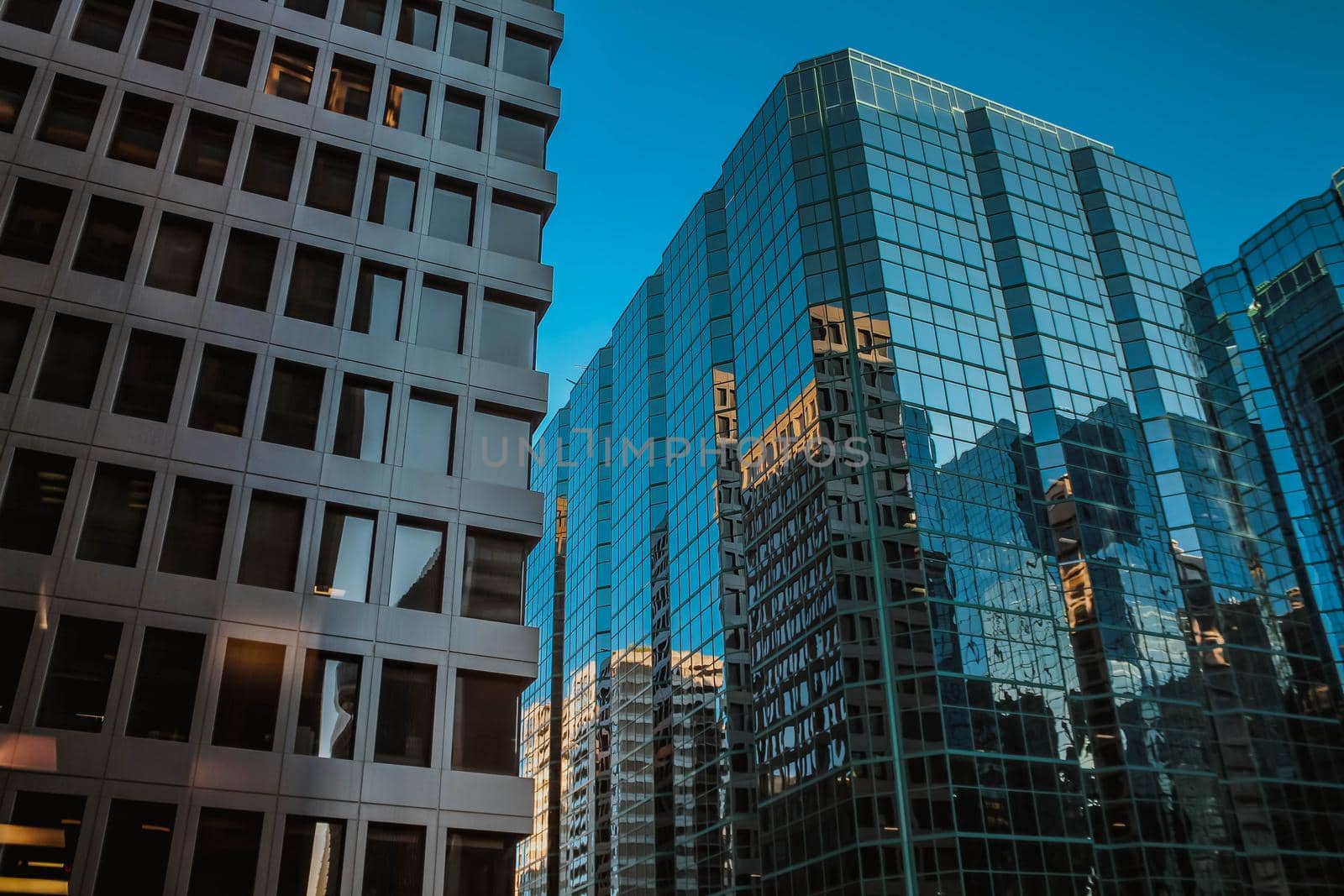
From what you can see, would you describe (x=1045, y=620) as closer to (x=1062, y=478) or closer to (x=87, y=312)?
(x=1062, y=478)

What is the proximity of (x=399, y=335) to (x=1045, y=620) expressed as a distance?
127ft

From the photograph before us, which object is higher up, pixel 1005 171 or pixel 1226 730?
pixel 1005 171

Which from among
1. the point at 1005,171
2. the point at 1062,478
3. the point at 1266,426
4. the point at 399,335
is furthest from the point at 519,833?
the point at 1266,426

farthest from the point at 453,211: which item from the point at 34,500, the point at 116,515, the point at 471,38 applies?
the point at 34,500

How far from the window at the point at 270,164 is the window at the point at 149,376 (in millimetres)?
5765

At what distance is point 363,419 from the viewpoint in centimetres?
2889

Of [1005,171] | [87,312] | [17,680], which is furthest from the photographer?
[1005,171]

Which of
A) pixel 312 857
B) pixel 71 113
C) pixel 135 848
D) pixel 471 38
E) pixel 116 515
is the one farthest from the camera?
pixel 471 38

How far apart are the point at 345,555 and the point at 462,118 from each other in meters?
15.2

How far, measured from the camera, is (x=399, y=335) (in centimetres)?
3047

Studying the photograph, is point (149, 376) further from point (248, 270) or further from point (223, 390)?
point (248, 270)

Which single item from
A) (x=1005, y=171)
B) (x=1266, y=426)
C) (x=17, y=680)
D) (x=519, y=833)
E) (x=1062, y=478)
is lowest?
(x=519, y=833)

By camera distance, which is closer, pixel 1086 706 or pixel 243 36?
pixel 243 36

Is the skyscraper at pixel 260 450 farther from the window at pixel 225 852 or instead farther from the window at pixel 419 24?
the window at pixel 419 24
